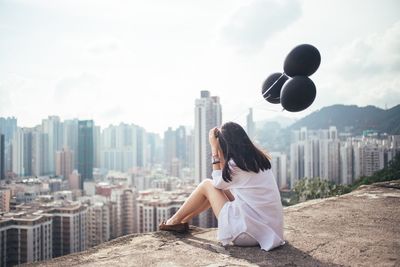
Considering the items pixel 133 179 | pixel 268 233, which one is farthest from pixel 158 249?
pixel 133 179

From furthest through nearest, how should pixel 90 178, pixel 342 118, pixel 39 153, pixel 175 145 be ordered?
pixel 175 145, pixel 90 178, pixel 39 153, pixel 342 118

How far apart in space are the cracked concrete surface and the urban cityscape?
2247 mm

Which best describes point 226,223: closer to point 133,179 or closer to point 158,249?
point 158,249

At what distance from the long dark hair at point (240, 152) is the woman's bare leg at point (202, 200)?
0.32ft

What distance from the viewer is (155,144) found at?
196 ft

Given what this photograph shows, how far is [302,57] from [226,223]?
118 cm

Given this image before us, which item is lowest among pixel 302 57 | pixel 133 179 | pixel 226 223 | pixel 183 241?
pixel 133 179

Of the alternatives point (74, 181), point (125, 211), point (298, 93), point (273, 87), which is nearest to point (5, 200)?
Answer: point (125, 211)

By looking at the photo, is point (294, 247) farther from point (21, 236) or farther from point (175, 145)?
point (175, 145)

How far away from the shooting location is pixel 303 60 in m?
2.14

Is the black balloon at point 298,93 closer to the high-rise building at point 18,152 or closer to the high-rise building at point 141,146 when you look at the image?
the high-rise building at point 18,152

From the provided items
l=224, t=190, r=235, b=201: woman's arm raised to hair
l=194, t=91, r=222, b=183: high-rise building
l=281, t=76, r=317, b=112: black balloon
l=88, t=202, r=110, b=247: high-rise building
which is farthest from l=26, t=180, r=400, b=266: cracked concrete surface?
l=88, t=202, r=110, b=247: high-rise building

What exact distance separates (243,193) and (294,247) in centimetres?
29

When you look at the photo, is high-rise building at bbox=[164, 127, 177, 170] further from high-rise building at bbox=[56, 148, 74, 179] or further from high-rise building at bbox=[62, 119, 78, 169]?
high-rise building at bbox=[56, 148, 74, 179]
